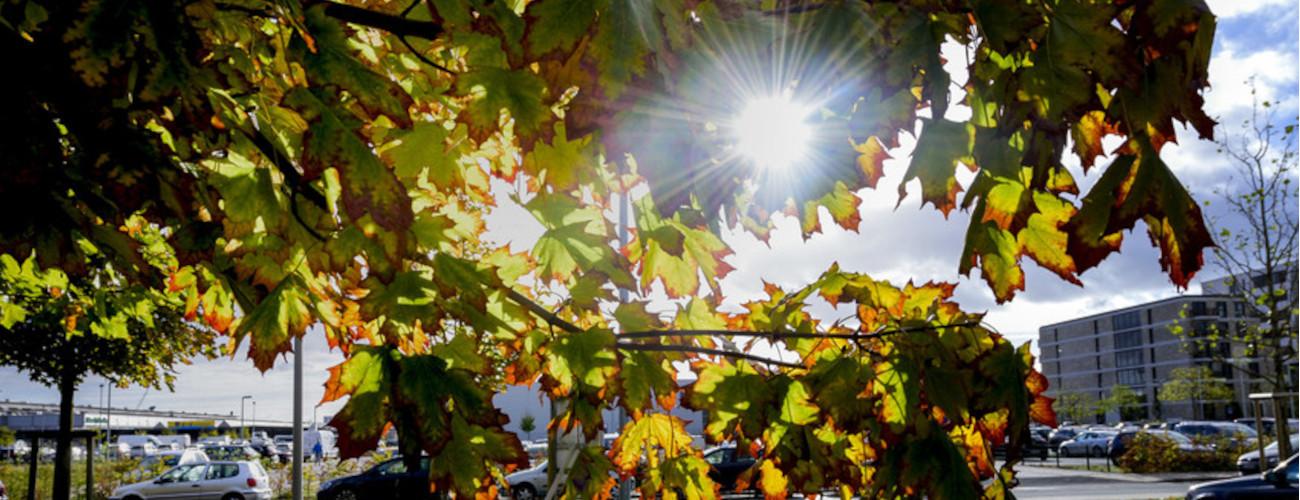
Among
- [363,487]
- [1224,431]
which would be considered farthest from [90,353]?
[1224,431]

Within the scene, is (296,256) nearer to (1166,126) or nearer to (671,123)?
(671,123)

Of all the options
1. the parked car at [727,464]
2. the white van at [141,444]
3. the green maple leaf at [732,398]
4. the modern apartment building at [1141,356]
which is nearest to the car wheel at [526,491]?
the parked car at [727,464]

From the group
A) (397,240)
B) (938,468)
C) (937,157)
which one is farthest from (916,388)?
(397,240)

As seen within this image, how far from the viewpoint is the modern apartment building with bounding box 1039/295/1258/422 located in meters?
87.9

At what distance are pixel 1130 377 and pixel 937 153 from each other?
113973 millimetres

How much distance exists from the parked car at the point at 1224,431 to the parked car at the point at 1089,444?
121 inches

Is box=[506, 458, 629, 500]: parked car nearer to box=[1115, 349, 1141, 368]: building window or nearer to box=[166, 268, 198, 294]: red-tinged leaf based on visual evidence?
box=[166, 268, 198, 294]: red-tinged leaf

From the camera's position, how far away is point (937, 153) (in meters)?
1.74

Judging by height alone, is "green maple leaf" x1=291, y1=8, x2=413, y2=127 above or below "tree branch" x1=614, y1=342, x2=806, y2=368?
above

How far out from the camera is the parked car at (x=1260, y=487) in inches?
427

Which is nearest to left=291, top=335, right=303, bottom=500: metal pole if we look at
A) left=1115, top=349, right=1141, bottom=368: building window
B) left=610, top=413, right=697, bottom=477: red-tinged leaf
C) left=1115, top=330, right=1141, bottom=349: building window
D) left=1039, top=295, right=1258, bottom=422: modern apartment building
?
left=610, top=413, right=697, bottom=477: red-tinged leaf

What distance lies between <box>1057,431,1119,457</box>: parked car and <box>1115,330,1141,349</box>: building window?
6769 centimetres

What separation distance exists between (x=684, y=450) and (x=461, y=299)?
121 cm

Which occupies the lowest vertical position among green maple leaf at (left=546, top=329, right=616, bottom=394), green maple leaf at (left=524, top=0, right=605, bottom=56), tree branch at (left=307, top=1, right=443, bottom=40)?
green maple leaf at (left=546, top=329, right=616, bottom=394)
